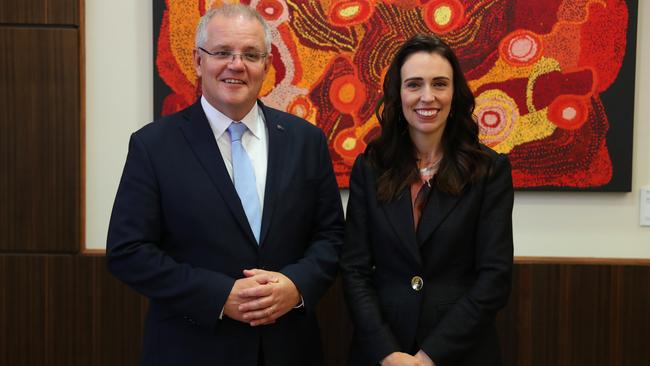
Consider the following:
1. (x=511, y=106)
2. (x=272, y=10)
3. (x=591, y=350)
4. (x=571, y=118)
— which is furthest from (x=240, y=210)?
(x=591, y=350)

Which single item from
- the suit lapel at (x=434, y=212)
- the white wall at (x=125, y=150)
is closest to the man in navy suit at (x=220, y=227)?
the suit lapel at (x=434, y=212)

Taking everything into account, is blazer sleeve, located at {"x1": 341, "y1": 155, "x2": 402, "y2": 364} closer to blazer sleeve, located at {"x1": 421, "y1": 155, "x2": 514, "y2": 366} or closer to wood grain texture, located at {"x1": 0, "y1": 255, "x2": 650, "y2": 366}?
blazer sleeve, located at {"x1": 421, "y1": 155, "x2": 514, "y2": 366}

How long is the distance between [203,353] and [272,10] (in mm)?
1321

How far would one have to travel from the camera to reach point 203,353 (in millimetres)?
1703

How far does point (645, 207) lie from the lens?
2432 mm

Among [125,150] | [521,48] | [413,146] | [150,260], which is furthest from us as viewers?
[125,150]

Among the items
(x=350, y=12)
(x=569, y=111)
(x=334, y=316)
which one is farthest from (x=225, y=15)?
(x=569, y=111)

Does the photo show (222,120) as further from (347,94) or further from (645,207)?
(645,207)

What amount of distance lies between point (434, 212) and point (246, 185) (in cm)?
53

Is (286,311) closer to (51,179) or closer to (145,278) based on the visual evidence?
(145,278)

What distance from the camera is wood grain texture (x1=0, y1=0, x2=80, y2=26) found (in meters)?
2.38

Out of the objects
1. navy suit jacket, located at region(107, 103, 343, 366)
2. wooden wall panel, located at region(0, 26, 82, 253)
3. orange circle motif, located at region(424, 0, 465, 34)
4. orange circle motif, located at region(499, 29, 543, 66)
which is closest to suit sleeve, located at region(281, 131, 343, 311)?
navy suit jacket, located at region(107, 103, 343, 366)

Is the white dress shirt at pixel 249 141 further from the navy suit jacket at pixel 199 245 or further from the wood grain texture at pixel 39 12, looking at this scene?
the wood grain texture at pixel 39 12

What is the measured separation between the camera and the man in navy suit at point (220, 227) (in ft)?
5.41
